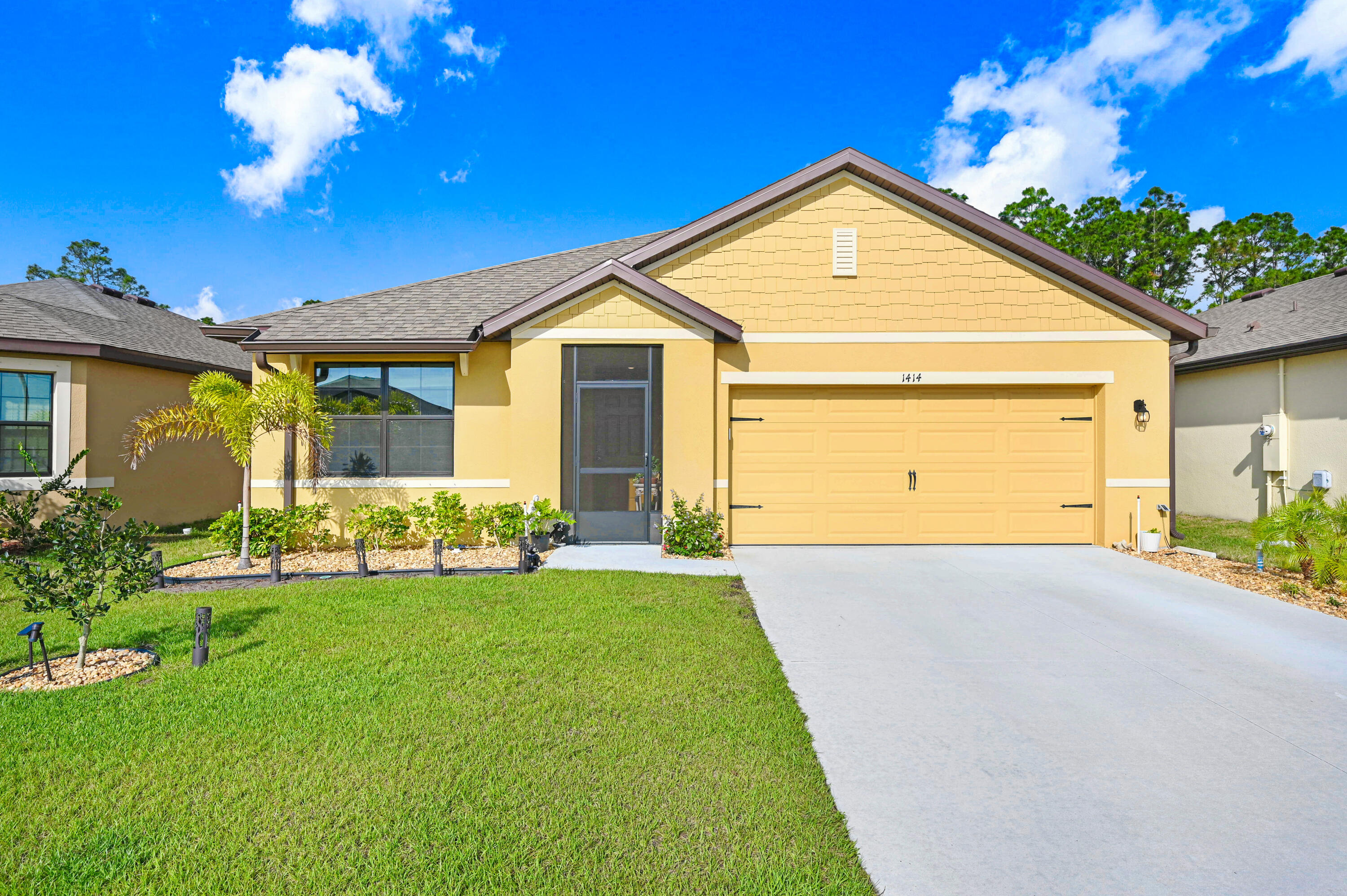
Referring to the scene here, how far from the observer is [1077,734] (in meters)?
3.95

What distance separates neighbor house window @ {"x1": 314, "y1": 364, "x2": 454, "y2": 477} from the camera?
10.1 m

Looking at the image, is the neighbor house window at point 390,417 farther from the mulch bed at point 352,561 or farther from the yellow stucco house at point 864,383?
the mulch bed at point 352,561

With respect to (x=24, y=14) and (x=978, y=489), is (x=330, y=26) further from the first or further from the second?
(x=978, y=489)

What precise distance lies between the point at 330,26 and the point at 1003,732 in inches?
636

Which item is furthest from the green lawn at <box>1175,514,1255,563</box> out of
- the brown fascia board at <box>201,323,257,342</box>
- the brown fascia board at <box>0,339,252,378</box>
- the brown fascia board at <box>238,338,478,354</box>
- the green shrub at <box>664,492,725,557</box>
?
the brown fascia board at <box>0,339,252,378</box>

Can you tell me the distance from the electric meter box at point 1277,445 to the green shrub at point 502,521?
14293 mm

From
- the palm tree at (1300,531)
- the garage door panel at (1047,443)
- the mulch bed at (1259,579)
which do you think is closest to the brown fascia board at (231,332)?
the garage door panel at (1047,443)

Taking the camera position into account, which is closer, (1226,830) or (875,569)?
(1226,830)

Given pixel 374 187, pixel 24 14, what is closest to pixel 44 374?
pixel 24 14

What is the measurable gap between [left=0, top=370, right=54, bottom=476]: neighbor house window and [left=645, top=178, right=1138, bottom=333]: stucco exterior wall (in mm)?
10668

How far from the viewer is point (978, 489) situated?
10.4 m

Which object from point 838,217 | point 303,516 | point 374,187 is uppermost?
point 374,187

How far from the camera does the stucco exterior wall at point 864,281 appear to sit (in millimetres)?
10305

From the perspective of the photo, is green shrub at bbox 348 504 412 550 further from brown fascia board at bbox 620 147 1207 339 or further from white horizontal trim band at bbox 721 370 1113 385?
white horizontal trim band at bbox 721 370 1113 385
